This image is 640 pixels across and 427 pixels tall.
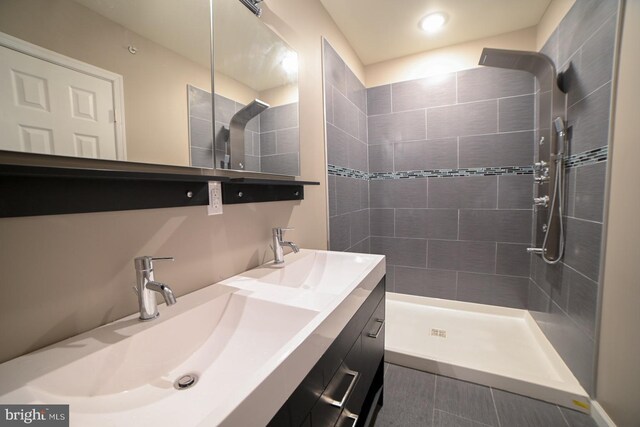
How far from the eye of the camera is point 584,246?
1.35 meters

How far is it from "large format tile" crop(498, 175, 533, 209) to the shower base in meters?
0.92

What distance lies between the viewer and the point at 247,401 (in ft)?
1.28

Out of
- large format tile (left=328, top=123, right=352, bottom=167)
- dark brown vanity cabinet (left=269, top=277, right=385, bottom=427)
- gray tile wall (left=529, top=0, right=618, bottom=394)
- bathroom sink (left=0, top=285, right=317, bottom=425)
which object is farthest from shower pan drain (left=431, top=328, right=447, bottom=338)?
bathroom sink (left=0, top=285, right=317, bottom=425)

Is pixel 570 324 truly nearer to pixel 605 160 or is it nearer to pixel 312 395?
pixel 605 160

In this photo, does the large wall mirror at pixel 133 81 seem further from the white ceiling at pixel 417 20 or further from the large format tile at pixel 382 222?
the large format tile at pixel 382 222

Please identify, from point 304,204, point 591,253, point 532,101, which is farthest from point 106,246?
point 532,101

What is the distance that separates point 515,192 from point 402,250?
1077 mm

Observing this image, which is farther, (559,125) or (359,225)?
(359,225)

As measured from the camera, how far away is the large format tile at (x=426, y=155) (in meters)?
2.33

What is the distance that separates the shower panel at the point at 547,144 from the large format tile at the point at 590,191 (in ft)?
0.60

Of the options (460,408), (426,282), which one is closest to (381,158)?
(426,282)

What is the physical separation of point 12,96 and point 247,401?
28.9 inches

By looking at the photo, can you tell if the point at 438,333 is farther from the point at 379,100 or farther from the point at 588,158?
the point at 379,100

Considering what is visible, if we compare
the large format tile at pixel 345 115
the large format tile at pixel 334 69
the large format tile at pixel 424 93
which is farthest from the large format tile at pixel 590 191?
the large format tile at pixel 334 69
